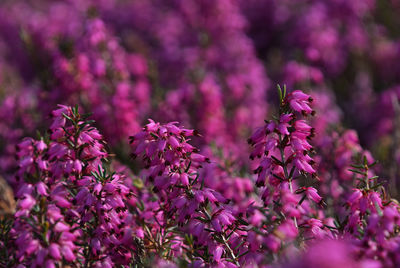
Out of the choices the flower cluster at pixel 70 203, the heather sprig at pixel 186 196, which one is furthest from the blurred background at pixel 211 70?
the flower cluster at pixel 70 203

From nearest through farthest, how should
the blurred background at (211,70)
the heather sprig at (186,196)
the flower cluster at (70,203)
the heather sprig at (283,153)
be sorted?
the flower cluster at (70,203), the heather sprig at (283,153), the heather sprig at (186,196), the blurred background at (211,70)

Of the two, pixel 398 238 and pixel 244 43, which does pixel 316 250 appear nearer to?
pixel 398 238

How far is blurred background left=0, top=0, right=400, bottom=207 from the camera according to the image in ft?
21.7

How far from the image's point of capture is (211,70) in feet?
30.2

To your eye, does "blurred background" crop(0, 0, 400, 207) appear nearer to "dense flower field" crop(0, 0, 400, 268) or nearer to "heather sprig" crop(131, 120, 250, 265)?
"dense flower field" crop(0, 0, 400, 268)

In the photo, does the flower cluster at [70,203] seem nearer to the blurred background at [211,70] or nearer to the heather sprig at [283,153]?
the heather sprig at [283,153]

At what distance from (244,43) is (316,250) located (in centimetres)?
890

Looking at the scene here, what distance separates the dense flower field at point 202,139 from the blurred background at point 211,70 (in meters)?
0.04

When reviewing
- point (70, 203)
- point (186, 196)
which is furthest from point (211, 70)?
point (70, 203)

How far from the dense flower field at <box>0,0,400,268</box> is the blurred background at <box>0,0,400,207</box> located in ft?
0.12

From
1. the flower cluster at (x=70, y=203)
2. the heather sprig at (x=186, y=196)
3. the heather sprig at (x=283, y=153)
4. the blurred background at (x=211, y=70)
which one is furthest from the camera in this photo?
the blurred background at (x=211, y=70)

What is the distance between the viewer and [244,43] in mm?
10250

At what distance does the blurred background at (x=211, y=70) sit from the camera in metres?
6.63

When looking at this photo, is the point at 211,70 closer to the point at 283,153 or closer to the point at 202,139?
Result: the point at 202,139
